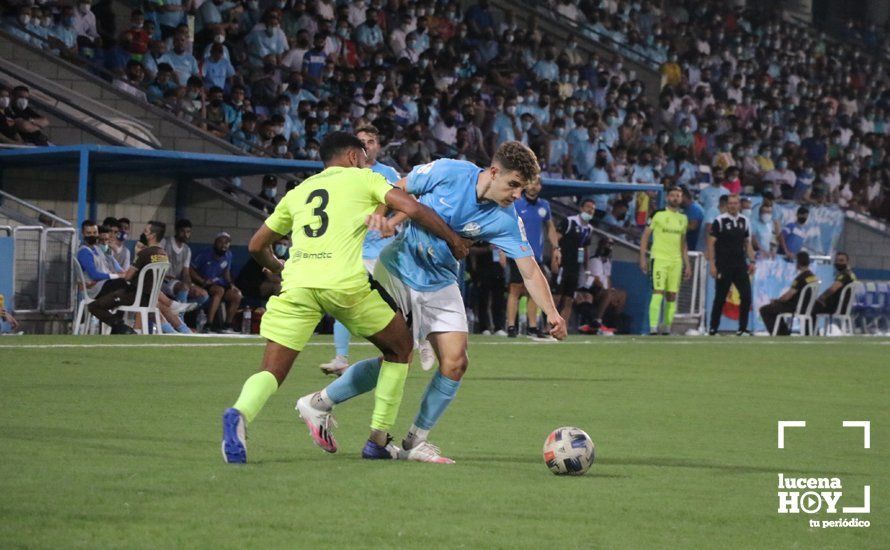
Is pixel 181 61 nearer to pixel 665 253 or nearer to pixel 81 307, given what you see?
pixel 81 307

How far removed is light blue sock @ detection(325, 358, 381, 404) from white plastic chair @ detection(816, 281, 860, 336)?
68.2 ft

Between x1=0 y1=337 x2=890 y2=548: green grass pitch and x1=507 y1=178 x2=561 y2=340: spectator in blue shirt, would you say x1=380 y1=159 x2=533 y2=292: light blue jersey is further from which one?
x1=507 y1=178 x2=561 y2=340: spectator in blue shirt

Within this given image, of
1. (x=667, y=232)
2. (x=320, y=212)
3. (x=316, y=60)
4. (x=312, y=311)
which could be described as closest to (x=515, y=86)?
(x=316, y=60)

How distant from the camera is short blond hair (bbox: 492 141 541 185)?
8383 mm

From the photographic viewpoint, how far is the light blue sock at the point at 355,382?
8414mm

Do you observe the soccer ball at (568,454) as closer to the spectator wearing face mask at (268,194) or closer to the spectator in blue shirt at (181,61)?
the spectator wearing face mask at (268,194)

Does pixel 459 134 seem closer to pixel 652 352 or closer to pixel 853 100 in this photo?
pixel 652 352

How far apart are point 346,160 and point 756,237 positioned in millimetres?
21545

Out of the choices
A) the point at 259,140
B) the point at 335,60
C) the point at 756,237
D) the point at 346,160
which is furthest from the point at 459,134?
the point at 346,160

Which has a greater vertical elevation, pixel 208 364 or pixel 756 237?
pixel 756 237

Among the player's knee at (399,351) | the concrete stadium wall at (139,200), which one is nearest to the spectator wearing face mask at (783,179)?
the concrete stadium wall at (139,200)

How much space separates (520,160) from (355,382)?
4.95 feet

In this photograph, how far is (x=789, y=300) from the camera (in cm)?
2750

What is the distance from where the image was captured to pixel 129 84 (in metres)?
23.0
